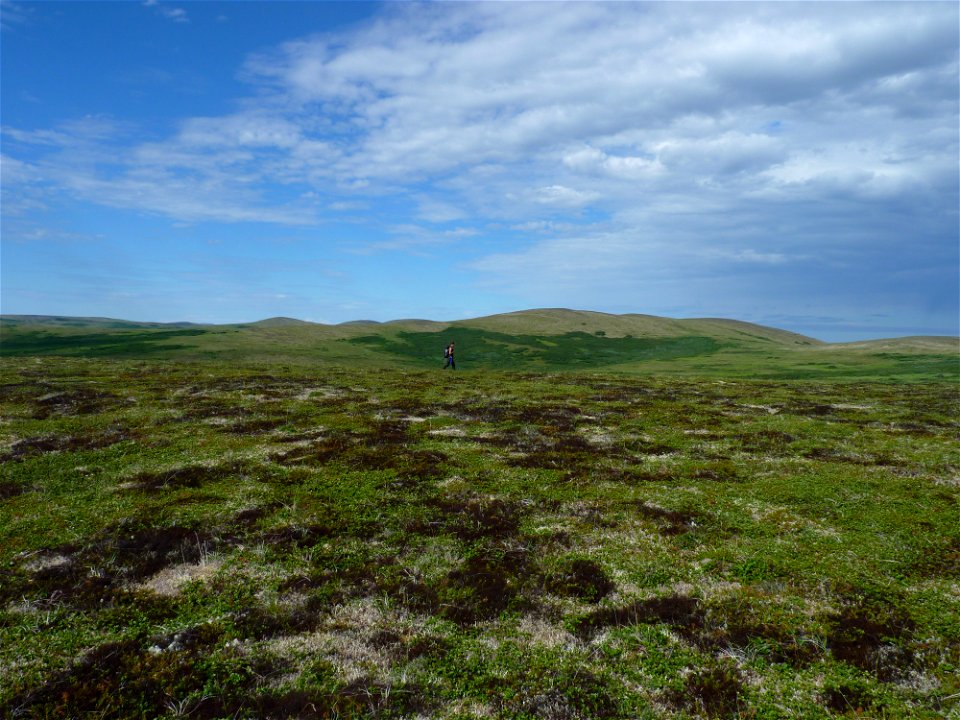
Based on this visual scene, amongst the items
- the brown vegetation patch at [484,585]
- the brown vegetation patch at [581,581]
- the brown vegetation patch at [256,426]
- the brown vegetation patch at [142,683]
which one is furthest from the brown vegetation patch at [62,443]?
the brown vegetation patch at [581,581]

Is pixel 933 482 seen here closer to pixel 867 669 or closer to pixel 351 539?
pixel 867 669

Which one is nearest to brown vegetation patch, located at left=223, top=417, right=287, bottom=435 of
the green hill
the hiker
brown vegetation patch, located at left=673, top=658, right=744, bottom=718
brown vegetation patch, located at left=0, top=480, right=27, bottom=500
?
brown vegetation patch, located at left=0, top=480, right=27, bottom=500

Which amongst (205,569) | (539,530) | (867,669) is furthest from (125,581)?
(867,669)

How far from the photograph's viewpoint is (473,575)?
14.1m

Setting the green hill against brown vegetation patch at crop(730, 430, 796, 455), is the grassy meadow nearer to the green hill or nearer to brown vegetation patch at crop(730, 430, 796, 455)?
brown vegetation patch at crop(730, 430, 796, 455)

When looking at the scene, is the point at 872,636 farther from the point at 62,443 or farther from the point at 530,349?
the point at 530,349

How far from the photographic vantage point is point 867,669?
10305 mm

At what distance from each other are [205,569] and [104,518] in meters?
6.18

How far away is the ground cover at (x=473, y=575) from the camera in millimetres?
9664

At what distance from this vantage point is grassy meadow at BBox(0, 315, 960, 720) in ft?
31.8

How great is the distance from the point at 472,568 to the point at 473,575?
42 cm

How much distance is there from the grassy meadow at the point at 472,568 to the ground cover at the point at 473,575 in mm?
72

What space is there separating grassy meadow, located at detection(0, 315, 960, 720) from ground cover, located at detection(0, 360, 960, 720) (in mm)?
72

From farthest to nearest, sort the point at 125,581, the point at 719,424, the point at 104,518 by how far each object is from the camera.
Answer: the point at 719,424 → the point at 104,518 → the point at 125,581
